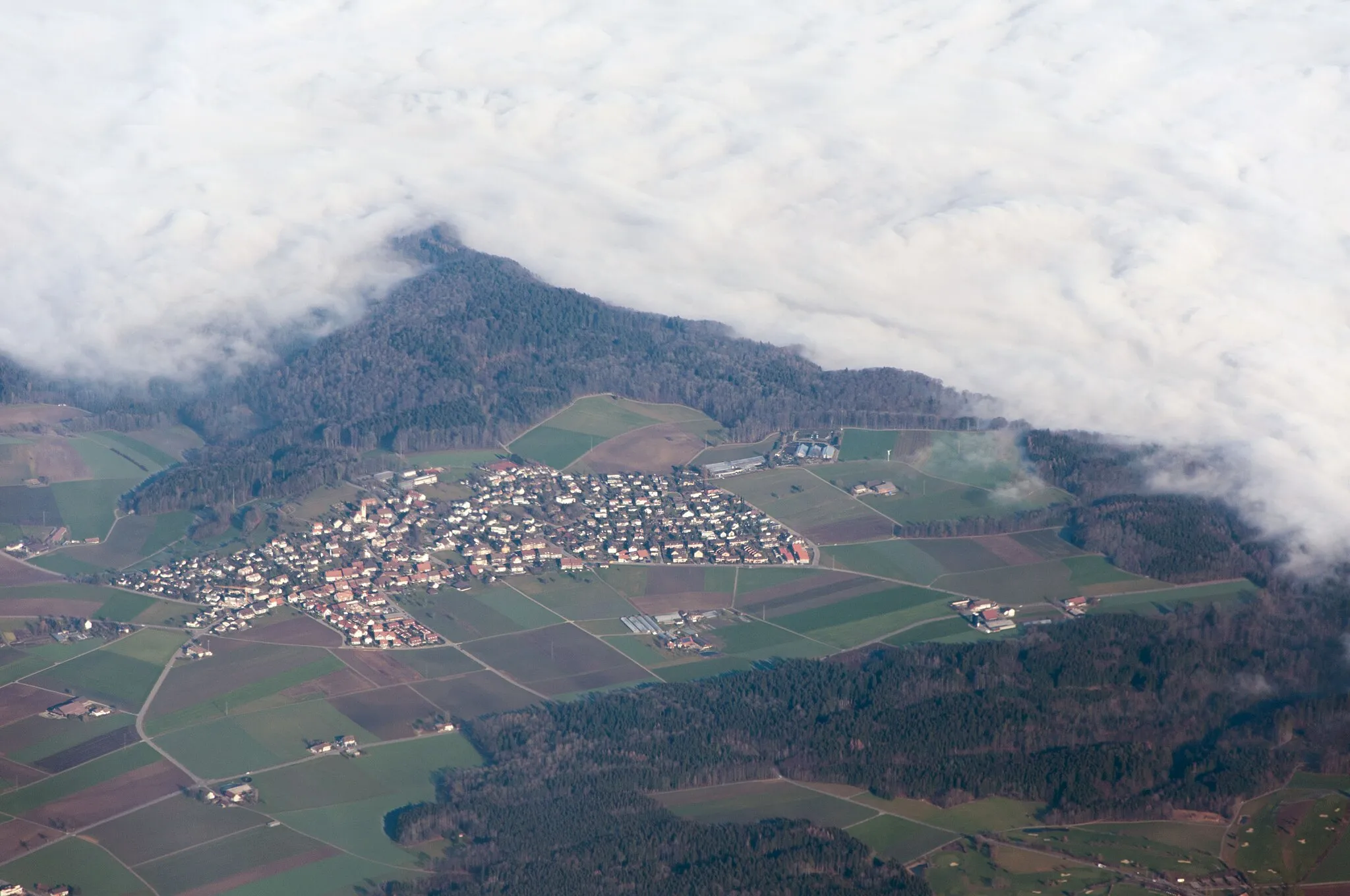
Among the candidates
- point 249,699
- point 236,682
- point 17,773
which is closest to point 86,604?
point 236,682

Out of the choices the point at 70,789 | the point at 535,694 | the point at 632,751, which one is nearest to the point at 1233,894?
the point at 632,751

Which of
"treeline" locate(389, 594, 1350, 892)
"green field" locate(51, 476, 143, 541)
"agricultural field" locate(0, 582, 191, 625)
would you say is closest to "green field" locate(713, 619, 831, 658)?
"treeline" locate(389, 594, 1350, 892)

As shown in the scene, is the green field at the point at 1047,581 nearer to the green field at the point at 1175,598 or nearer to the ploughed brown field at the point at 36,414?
the green field at the point at 1175,598

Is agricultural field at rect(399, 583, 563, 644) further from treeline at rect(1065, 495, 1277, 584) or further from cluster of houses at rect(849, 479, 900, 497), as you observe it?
treeline at rect(1065, 495, 1277, 584)

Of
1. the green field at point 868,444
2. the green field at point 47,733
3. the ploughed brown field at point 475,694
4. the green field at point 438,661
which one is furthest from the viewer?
the green field at point 868,444

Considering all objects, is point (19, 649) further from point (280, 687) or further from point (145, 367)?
point (145, 367)

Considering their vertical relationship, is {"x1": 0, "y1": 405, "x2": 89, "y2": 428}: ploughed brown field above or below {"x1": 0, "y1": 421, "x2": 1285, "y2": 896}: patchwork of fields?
above

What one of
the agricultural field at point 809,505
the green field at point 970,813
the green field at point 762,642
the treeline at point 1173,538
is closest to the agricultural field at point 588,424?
the agricultural field at point 809,505
